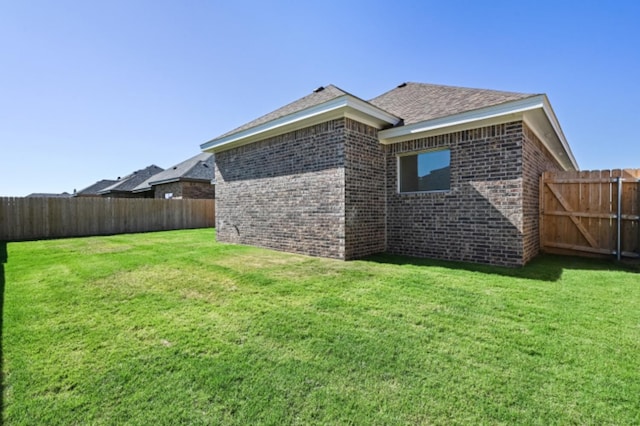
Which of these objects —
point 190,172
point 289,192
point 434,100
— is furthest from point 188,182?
point 434,100

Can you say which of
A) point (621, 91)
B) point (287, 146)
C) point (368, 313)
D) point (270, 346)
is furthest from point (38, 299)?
point (621, 91)

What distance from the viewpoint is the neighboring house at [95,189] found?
2787cm

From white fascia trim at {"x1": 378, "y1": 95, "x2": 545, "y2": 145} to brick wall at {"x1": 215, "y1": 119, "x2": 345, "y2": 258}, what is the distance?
4.88 feet

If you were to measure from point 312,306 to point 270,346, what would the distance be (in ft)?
3.32

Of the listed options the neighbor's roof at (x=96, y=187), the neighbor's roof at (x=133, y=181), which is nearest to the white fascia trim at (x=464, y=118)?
the neighbor's roof at (x=133, y=181)

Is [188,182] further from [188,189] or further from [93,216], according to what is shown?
[93,216]

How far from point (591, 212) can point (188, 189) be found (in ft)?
64.2

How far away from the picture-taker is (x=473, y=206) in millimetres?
6012

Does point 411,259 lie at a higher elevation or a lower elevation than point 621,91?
lower

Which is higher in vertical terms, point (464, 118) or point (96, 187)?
point (96, 187)

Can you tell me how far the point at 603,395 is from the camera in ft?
6.40

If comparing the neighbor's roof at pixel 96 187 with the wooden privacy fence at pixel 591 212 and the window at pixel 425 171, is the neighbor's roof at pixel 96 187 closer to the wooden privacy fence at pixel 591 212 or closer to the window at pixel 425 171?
the window at pixel 425 171

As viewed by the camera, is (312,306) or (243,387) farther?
(312,306)

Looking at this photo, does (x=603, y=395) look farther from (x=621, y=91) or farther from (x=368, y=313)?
(x=621, y=91)
